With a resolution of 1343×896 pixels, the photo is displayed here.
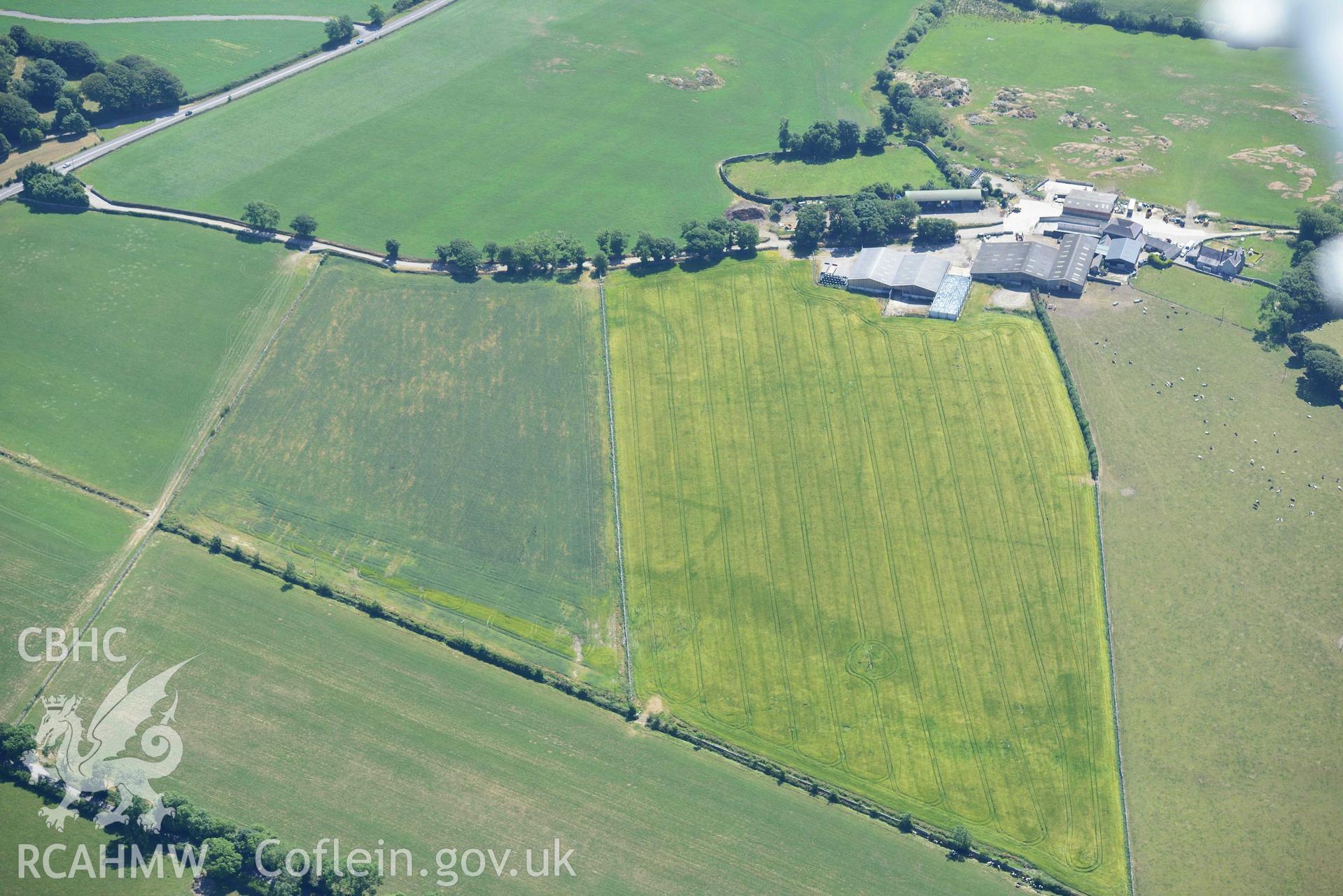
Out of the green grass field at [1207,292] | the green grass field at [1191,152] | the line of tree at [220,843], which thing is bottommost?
the line of tree at [220,843]

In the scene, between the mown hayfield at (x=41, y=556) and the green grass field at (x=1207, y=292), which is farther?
the green grass field at (x=1207, y=292)

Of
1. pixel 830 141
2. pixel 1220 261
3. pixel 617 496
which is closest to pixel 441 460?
pixel 617 496

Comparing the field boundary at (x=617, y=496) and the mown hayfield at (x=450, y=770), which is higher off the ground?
the field boundary at (x=617, y=496)

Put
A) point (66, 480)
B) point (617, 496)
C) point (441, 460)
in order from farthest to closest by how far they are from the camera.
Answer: point (441, 460) → point (66, 480) → point (617, 496)

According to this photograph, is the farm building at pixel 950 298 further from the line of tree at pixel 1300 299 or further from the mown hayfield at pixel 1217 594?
the line of tree at pixel 1300 299

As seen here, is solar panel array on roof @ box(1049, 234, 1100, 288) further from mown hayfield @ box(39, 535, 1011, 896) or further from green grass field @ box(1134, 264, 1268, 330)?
mown hayfield @ box(39, 535, 1011, 896)

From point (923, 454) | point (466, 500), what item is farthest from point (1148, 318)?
point (466, 500)

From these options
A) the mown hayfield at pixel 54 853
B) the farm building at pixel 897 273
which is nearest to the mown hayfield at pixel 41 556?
the mown hayfield at pixel 54 853

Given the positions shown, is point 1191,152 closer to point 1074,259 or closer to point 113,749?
point 1074,259

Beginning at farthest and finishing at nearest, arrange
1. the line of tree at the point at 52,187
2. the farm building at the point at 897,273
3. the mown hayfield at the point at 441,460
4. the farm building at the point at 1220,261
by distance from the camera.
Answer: the line of tree at the point at 52,187 < the farm building at the point at 1220,261 < the farm building at the point at 897,273 < the mown hayfield at the point at 441,460
